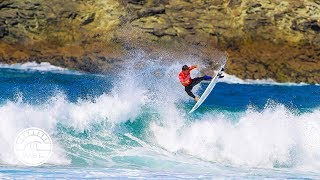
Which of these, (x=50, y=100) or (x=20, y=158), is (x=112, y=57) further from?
(x=20, y=158)

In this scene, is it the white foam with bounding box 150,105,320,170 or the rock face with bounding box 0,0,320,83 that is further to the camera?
the rock face with bounding box 0,0,320,83

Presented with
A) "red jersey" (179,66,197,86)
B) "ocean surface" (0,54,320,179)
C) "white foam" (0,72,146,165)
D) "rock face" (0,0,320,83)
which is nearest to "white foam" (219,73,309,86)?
"rock face" (0,0,320,83)

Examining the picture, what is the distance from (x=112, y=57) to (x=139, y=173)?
31.7m

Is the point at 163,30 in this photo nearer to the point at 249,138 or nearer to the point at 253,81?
the point at 253,81

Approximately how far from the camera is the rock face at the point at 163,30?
149 feet

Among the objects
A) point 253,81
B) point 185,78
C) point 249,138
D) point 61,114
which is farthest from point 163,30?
point 249,138

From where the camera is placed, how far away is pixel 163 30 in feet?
155

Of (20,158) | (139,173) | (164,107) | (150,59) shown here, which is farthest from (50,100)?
(150,59)

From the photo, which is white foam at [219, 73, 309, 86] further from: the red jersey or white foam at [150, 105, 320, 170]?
white foam at [150, 105, 320, 170]

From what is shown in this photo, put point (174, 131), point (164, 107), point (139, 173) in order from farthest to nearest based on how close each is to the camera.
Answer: point (164, 107) < point (174, 131) < point (139, 173)

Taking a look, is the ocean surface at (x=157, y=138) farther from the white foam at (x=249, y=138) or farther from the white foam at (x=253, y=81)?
Answer: the white foam at (x=253, y=81)

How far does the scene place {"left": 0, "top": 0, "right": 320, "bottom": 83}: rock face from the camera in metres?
45.4

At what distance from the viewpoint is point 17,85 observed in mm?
31156

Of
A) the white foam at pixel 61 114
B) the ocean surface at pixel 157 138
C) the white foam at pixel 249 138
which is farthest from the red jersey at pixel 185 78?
the white foam at pixel 61 114
